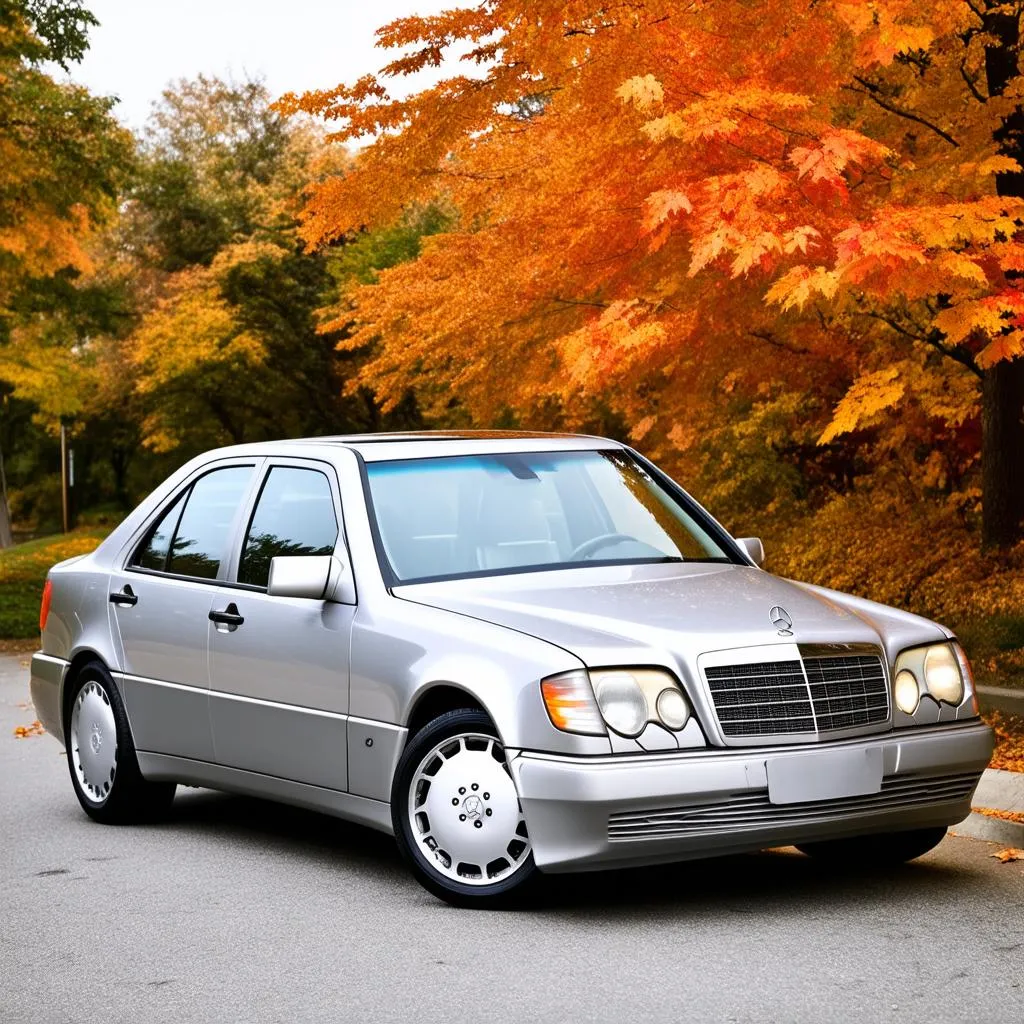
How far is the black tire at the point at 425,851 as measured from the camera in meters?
6.66

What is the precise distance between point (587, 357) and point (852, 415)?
2119 millimetres

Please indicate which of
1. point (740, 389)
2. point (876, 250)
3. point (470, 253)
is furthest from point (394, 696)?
point (740, 389)

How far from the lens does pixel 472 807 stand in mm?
6699

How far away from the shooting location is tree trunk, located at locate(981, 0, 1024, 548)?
14.2m

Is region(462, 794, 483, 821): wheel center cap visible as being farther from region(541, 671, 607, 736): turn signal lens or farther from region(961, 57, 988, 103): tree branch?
region(961, 57, 988, 103): tree branch

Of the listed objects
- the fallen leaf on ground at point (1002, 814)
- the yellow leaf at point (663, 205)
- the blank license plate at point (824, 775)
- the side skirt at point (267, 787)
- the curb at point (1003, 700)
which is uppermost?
the yellow leaf at point (663, 205)

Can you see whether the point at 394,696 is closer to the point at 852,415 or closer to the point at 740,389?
the point at 852,415

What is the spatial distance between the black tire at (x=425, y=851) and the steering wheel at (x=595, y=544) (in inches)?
45.1

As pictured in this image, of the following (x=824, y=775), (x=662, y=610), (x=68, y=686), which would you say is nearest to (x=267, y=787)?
(x=68, y=686)

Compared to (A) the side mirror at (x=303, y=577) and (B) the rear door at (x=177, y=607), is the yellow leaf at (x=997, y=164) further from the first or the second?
(A) the side mirror at (x=303, y=577)

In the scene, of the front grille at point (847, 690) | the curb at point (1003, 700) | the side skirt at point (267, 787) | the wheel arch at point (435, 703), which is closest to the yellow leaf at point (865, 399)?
the curb at point (1003, 700)

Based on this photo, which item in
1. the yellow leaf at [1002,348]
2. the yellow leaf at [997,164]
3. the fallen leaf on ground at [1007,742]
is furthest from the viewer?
the yellow leaf at [1002,348]

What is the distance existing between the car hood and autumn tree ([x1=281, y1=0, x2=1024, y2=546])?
4.22 meters

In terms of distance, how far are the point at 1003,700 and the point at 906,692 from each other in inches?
203
